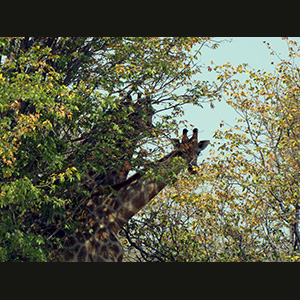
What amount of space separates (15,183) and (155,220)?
563cm

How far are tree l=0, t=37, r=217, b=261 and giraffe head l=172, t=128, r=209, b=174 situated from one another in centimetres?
38

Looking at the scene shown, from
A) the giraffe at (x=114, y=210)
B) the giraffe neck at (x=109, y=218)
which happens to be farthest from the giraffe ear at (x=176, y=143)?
the giraffe neck at (x=109, y=218)

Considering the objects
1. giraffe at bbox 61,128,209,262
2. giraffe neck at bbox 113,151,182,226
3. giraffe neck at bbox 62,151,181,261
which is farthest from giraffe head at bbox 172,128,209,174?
giraffe neck at bbox 113,151,182,226

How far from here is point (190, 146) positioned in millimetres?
12500

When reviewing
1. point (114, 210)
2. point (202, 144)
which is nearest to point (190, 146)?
point (202, 144)

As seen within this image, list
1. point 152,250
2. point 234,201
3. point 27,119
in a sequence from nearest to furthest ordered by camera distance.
A: point 27,119, point 234,201, point 152,250

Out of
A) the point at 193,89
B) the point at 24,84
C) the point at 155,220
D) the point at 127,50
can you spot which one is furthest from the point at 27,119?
the point at 155,220

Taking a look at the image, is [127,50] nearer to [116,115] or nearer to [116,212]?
[116,115]

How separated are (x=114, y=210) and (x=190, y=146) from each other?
2443 mm

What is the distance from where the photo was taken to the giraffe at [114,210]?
39.0ft

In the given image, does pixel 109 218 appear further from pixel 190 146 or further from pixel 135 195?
pixel 190 146

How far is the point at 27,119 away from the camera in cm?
927

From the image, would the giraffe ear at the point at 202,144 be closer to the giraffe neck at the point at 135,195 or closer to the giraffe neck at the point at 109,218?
the giraffe neck at the point at 109,218

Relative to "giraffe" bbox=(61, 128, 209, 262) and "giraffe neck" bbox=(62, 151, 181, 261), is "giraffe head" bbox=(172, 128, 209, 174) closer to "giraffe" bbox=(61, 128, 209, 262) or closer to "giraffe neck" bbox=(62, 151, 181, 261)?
"giraffe" bbox=(61, 128, 209, 262)
